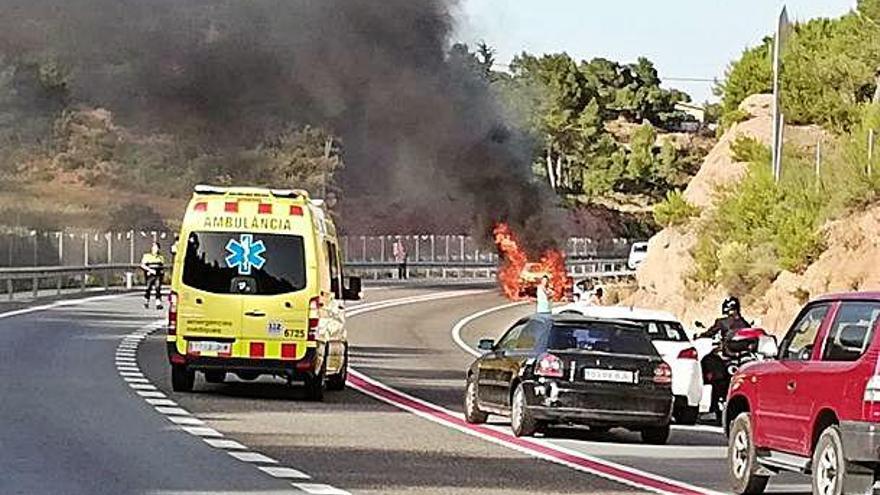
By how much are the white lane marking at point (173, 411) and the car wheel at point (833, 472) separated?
941 cm

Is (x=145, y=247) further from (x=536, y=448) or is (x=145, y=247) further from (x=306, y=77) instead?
(x=536, y=448)

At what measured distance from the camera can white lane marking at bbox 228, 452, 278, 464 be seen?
17375 mm

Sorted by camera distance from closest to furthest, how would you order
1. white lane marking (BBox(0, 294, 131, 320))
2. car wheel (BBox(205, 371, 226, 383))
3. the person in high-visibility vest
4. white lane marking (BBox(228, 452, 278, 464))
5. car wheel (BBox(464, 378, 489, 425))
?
white lane marking (BBox(228, 452, 278, 464)) < car wheel (BBox(464, 378, 489, 425)) < car wheel (BBox(205, 371, 226, 383)) < white lane marking (BBox(0, 294, 131, 320)) < the person in high-visibility vest

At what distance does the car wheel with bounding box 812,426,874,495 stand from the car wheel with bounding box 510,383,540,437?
633cm

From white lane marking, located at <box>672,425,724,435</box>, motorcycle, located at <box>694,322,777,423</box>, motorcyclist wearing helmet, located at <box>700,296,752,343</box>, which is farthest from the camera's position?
motorcyclist wearing helmet, located at <box>700,296,752,343</box>

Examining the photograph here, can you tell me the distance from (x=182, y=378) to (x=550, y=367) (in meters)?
6.54

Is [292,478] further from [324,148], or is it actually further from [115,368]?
[324,148]

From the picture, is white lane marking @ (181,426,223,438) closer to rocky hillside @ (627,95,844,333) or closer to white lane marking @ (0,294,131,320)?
rocky hillside @ (627,95,844,333)

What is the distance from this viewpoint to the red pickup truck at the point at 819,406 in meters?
13.8

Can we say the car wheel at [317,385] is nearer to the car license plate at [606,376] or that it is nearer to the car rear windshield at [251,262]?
the car rear windshield at [251,262]

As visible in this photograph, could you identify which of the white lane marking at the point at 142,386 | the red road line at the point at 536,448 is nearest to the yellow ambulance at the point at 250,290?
the white lane marking at the point at 142,386

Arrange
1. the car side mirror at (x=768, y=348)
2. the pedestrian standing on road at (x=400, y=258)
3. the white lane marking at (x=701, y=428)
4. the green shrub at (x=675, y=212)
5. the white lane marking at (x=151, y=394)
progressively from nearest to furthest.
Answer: the car side mirror at (x=768, y=348) < the white lane marking at (x=701, y=428) < the white lane marking at (x=151, y=394) < the green shrub at (x=675, y=212) < the pedestrian standing on road at (x=400, y=258)

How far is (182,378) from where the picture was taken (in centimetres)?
2522

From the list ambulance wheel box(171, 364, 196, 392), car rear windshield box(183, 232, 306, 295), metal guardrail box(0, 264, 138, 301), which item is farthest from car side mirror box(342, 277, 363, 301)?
metal guardrail box(0, 264, 138, 301)
